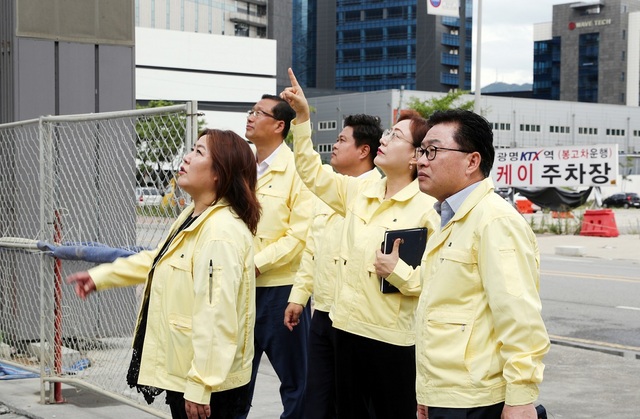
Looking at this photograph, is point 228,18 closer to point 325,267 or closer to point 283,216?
point 283,216

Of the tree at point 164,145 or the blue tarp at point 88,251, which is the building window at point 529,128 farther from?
the tree at point 164,145

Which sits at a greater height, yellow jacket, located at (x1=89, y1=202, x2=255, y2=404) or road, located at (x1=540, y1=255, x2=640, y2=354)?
yellow jacket, located at (x1=89, y1=202, x2=255, y2=404)

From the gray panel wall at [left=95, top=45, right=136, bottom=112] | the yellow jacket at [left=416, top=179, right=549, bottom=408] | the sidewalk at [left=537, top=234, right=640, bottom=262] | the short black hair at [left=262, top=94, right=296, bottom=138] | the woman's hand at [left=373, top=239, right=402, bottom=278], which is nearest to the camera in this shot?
the yellow jacket at [left=416, top=179, right=549, bottom=408]

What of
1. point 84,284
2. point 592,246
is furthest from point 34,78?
point 592,246

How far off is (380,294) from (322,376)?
2.01ft

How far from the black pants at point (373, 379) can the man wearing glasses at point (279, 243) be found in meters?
0.89

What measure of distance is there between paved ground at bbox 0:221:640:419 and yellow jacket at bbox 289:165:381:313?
1339 millimetres

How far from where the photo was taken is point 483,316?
3.18 m

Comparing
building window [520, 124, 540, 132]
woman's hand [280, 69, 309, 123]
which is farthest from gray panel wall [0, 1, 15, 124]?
building window [520, 124, 540, 132]

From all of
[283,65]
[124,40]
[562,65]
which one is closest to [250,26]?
[283,65]

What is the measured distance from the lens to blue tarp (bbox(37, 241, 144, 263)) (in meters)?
5.58

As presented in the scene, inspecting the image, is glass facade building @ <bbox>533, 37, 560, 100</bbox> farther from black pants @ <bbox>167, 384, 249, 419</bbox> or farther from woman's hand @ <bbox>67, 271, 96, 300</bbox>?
black pants @ <bbox>167, 384, 249, 419</bbox>

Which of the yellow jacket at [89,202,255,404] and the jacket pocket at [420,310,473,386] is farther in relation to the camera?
the yellow jacket at [89,202,255,404]

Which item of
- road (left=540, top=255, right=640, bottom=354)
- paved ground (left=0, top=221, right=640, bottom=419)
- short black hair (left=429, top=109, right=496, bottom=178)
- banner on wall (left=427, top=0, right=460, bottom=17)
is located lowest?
A: road (left=540, top=255, right=640, bottom=354)
